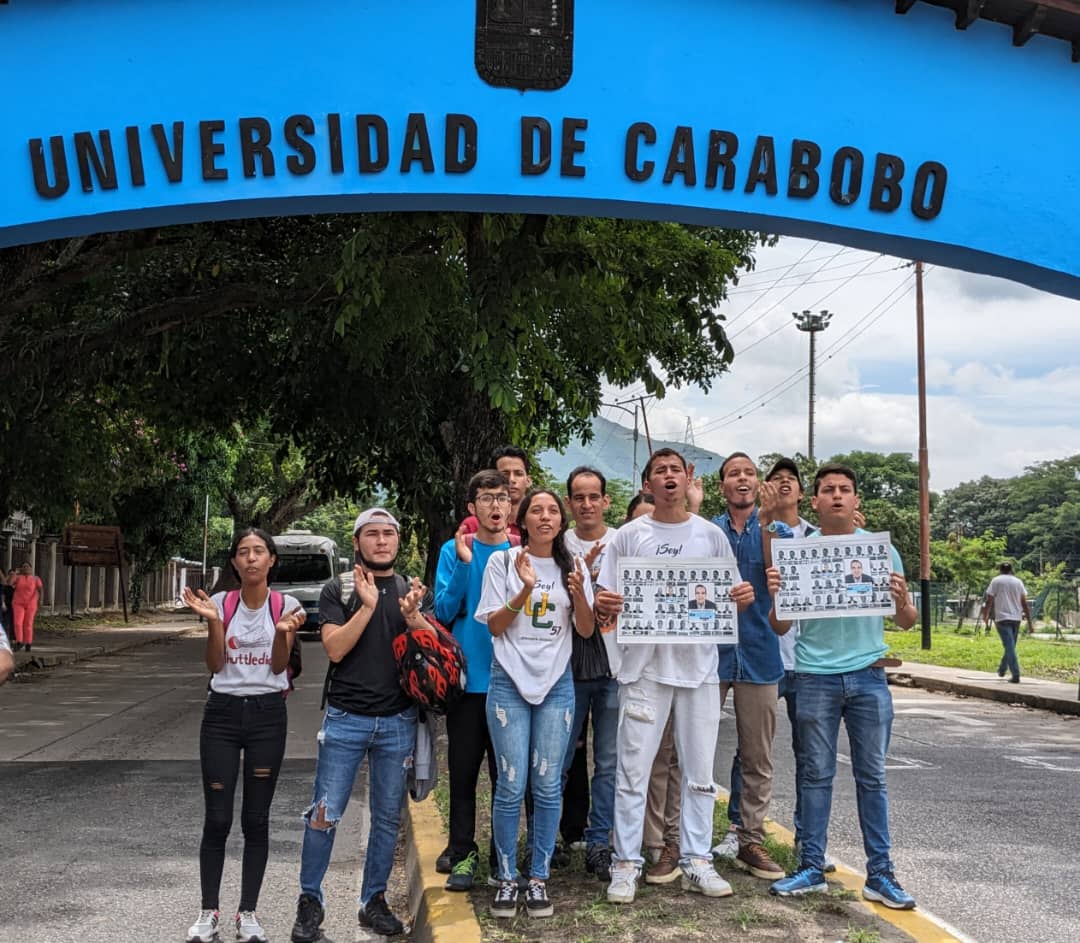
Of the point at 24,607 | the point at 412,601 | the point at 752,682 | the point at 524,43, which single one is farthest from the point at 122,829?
the point at 24,607

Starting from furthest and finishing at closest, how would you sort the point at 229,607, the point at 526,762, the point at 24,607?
the point at 24,607 < the point at 229,607 < the point at 526,762

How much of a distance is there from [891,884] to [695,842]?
34.4 inches

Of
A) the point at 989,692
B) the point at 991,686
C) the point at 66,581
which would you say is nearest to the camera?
the point at 989,692

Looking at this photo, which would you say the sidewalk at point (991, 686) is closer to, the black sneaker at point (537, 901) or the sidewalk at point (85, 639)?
the black sneaker at point (537, 901)

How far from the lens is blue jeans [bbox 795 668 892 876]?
17.7 feet

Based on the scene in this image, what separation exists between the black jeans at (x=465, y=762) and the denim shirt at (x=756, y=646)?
1.20 metres

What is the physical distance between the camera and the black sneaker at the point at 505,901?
5.06 metres

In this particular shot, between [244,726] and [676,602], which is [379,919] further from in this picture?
[676,602]

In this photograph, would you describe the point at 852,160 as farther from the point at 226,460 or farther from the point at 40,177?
the point at 226,460

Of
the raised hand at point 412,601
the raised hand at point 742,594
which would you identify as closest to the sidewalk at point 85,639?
the raised hand at point 412,601

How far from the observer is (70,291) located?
640 inches

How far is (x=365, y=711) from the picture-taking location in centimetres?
525

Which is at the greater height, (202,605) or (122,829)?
(202,605)

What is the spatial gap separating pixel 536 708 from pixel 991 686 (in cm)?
1421
